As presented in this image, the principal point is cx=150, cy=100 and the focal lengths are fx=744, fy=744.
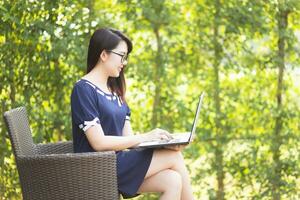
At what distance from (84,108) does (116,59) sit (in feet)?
1.02

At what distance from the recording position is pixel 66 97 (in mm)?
4727

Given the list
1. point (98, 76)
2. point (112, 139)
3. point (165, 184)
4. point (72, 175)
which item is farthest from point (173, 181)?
point (98, 76)

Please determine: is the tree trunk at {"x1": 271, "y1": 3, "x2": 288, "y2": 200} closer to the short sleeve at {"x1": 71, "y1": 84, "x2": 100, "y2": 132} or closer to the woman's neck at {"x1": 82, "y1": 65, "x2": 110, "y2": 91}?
the woman's neck at {"x1": 82, "y1": 65, "x2": 110, "y2": 91}

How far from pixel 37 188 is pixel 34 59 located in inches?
57.4

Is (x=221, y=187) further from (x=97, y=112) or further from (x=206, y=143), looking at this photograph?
(x=97, y=112)

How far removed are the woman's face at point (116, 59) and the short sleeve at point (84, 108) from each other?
16 centimetres

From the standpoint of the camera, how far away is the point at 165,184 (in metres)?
3.34

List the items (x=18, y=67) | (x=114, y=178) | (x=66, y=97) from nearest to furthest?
(x=114, y=178), (x=18, y=67), (x=66, y=97)

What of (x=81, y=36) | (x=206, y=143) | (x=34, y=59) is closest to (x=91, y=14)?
Result: (x=81, y=36)

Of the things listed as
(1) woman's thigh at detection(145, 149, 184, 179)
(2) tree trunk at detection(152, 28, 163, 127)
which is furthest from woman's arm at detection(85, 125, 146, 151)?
(2) tree trunk at detection(152, 28, 163, 127)

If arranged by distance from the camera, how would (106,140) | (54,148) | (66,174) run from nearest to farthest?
(66,174), (106,140), (54,148)

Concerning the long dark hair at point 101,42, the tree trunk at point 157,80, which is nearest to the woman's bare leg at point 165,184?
the long dark hair at point 101,42

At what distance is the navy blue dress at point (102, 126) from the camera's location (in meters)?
3.31

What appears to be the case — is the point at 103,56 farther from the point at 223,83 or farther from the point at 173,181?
the point at 223,83
